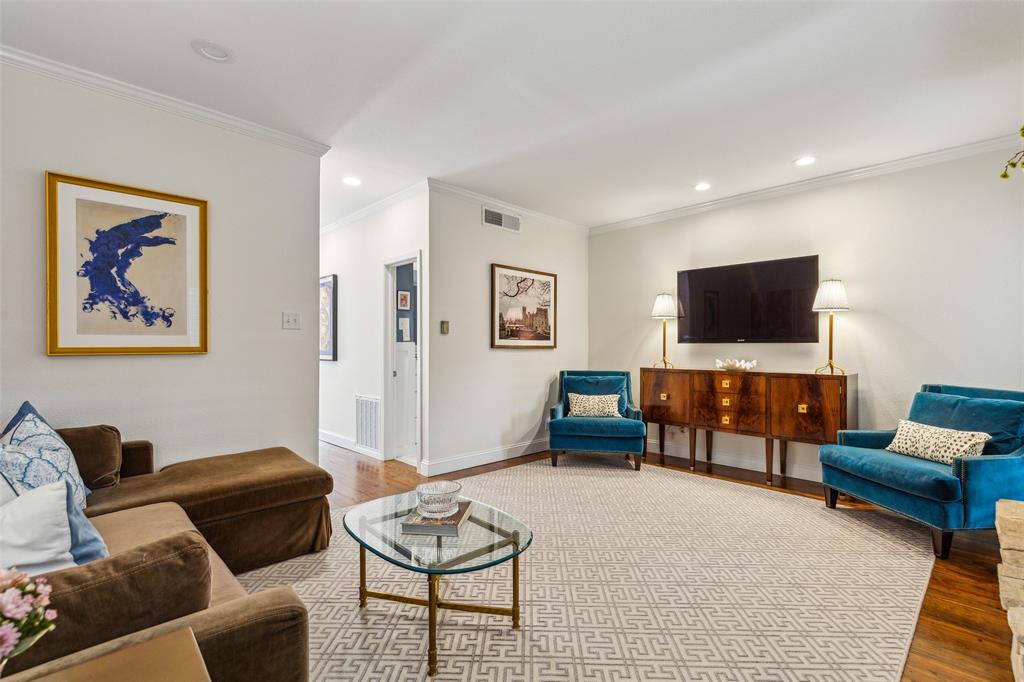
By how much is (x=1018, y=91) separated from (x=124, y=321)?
517cm

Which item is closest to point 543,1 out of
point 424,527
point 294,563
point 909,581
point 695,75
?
point 695,75

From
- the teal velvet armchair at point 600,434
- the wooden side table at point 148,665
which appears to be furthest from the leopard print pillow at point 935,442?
the wooden side table at point 148,665

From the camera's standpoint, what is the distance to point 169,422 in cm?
281

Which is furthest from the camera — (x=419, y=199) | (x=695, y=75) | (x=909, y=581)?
(x=419, y=199)

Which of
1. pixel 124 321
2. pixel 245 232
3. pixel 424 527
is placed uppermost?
pixel 245 232

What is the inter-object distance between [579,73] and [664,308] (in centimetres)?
283

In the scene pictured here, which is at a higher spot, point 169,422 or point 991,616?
point 169,422

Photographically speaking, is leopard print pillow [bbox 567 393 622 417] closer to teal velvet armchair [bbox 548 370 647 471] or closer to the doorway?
teal velvet armchair [bbox 548 370 647 471]

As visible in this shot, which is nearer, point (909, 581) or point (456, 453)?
point (909, 581)

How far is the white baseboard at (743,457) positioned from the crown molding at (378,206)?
3531 mm

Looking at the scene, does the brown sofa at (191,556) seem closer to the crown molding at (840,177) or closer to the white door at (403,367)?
the white door at (403,367)

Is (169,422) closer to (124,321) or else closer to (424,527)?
(124,321)

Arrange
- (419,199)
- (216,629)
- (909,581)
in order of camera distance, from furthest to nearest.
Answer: (419,199), (909,581), (216,629)

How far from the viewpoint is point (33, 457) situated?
1875 millimetres
